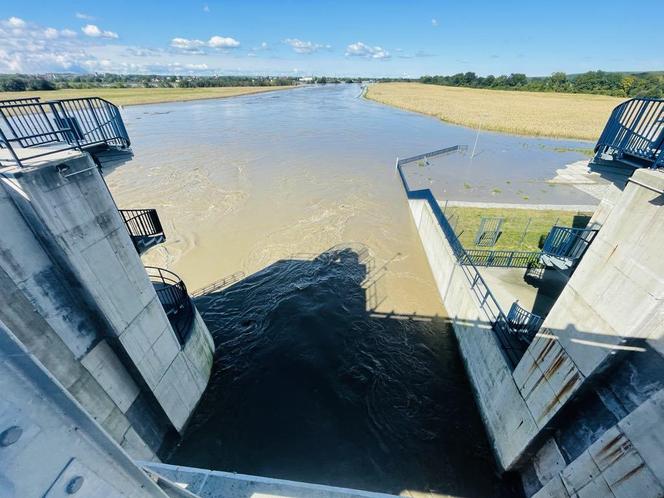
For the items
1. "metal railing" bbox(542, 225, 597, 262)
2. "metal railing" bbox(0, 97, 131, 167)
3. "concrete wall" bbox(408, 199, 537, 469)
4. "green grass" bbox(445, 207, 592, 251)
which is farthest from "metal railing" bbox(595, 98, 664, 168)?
"metal railing" bbox(0, 97, 131, 167)

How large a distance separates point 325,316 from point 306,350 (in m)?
Answer: 2.00

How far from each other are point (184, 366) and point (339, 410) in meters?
5.28

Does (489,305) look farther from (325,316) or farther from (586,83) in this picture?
(586,83)

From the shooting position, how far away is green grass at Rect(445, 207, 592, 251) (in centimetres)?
1591

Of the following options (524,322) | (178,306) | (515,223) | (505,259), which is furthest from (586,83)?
(178,306)

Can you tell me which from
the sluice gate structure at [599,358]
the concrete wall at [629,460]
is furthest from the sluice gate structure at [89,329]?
the sluice gate structure at [599,358]

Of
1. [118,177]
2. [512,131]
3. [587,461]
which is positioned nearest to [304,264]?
[587,461]

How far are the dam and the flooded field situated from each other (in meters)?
0.08

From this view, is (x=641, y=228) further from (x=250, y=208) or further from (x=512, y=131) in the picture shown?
(x=512, y=131)

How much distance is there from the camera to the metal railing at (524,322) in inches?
332

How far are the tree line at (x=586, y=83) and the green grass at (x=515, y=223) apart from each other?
7970 cm

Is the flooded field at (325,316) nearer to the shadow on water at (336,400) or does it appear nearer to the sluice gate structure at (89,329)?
the shadow on water at (336,400)

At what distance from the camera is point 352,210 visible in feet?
77.8

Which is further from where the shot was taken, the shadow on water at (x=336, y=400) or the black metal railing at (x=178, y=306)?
the black metal railing at (x=178, y=306)
